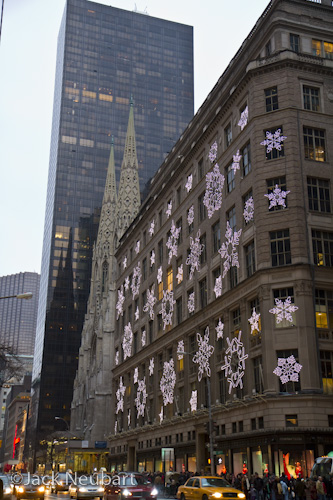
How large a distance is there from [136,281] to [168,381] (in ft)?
71.8

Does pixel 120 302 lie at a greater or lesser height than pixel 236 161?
lesser

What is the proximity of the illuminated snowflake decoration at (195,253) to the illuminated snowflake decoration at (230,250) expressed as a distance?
243 inches

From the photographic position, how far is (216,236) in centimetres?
5359

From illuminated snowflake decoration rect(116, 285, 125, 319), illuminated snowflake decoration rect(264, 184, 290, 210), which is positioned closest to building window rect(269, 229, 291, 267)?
illuminated snowflake decoration rect(264, 184, 290, 210)

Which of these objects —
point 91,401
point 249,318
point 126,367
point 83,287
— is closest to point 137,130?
point 83,287

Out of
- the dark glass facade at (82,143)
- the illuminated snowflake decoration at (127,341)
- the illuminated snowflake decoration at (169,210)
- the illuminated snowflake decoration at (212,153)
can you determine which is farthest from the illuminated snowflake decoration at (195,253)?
the dark glass facade at (82,143)

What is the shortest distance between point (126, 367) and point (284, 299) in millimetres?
43466

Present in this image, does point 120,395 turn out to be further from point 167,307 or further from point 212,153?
point 212,153

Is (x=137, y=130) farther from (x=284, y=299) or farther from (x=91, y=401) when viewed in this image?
(x=284, y=299)

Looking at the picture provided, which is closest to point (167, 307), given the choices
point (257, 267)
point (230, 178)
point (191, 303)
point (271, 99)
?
point (191, 303)

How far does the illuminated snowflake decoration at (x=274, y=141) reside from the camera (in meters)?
45.2

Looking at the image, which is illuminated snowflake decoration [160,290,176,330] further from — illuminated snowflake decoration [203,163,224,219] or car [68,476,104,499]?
car [68,476,104,499]

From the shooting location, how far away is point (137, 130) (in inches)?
7323

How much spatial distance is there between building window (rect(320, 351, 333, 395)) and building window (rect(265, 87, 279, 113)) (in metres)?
20.1
